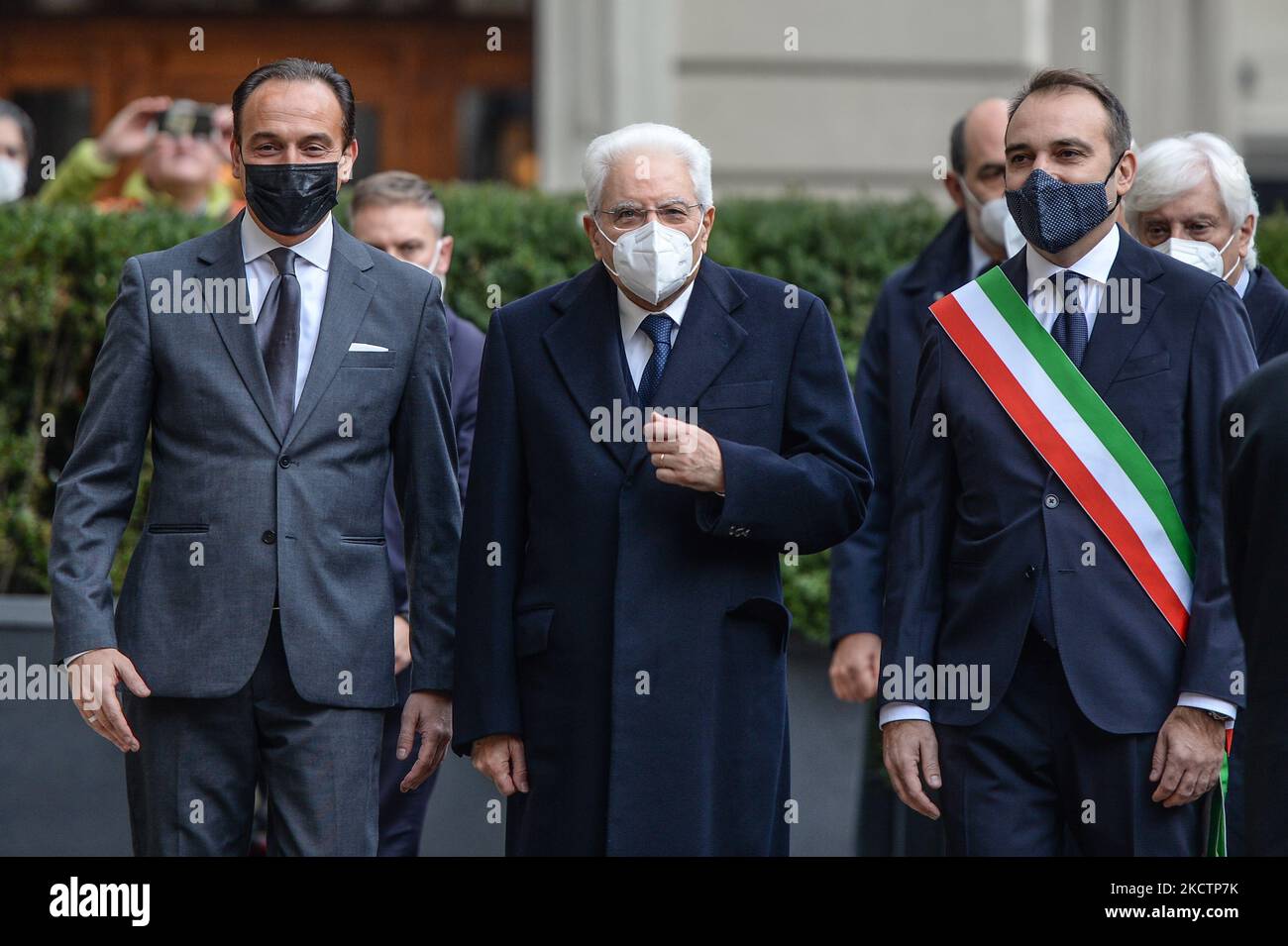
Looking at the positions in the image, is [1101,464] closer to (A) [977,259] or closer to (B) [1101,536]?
(B) [1101,536]

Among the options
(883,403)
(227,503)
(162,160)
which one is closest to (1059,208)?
(883,403)

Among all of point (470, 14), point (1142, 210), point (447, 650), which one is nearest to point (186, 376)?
point (447, 650)

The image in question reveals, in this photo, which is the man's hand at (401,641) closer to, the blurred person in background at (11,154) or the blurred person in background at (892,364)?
the blurred person in background at (892,364)

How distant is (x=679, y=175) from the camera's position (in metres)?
4.20

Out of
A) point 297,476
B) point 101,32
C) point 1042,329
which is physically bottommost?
point 297,476

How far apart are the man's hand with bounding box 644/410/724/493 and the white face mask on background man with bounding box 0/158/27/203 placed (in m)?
4.71

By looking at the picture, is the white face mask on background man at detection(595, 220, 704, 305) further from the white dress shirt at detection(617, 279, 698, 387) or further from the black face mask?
the black face mask

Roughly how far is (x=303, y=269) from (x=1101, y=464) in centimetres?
188

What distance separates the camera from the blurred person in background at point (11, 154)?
25.7 feet

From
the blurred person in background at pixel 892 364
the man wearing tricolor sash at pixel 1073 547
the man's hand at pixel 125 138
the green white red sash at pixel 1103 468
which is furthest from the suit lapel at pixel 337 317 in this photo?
the man's hand at pixel 125 138

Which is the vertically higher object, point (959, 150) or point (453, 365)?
point (959, 150)

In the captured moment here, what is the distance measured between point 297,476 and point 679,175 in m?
1.09

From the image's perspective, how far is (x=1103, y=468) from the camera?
407cm

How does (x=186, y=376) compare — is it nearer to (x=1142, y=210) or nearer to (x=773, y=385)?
(x=773, y=385)
